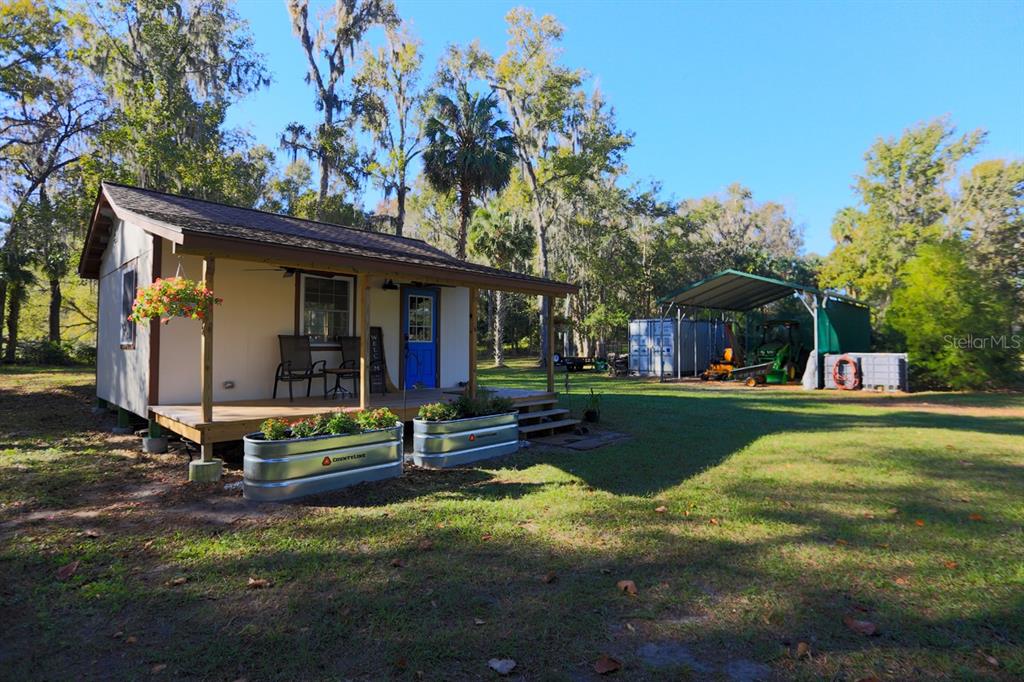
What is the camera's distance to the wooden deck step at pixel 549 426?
8.00 meters

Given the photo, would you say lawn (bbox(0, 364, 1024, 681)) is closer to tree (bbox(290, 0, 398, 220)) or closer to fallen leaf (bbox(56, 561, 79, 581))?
fallen leaf (bbox(56, 561, 79, 581))

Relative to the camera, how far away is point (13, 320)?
22234mm

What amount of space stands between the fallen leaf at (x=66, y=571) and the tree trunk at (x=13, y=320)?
77.5 feet

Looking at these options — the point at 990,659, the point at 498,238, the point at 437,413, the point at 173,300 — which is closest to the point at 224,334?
the point at 173,300

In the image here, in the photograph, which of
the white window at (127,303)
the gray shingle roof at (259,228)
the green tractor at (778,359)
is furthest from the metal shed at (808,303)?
the white window at (127,303)

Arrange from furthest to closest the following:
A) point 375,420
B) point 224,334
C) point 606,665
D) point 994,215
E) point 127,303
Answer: point 994,215 < point 127,303 < point 224,334 < point 375,420 < point 606,665

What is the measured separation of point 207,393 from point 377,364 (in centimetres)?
378

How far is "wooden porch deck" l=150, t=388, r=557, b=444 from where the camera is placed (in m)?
5.62

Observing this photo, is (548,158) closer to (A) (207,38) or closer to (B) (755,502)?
(A) (207,38)

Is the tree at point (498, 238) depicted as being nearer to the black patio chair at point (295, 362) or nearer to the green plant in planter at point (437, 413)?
the black patio chair at point (295, 362)

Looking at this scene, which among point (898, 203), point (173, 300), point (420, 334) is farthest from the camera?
point (898, 203)

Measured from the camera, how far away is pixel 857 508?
4.76 meters

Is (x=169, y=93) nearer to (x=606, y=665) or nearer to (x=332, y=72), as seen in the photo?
(x=332, y=72)

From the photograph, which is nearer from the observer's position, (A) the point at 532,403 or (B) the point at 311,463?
(B) the point at 311,463
